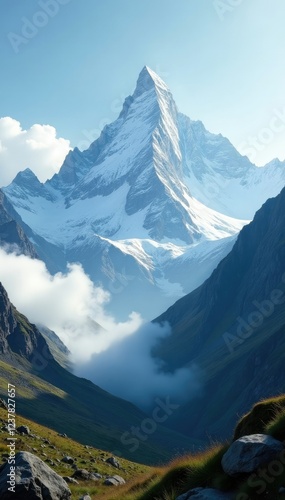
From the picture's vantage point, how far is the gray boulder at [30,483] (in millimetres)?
21828

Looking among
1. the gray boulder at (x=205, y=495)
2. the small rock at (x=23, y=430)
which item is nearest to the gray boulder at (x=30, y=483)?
the gray boulder at (x=205, y=495)

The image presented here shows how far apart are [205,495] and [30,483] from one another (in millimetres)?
8299

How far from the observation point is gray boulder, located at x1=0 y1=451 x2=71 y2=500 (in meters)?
21.8

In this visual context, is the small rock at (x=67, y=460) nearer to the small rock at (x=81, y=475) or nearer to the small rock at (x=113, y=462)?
the small rock at (x=81, y=475)

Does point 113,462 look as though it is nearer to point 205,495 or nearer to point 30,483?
point 30,483

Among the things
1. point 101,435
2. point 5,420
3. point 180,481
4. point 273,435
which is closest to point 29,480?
point 180,481

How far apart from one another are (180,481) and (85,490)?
1271 cm

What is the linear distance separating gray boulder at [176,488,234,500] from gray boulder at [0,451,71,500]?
22.6 feet

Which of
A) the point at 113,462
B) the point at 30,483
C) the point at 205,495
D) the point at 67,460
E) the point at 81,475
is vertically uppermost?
the point at 30,483

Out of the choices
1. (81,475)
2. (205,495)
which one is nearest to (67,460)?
(81,475)

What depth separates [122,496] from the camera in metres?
23.1

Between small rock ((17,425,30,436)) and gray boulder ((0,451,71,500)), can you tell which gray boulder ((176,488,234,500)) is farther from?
small rock ((17,425,30,436))

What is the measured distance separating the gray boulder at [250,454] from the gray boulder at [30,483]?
8467 millimetres

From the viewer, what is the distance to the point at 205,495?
17703 millimetres
